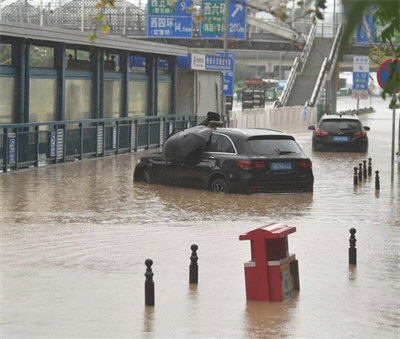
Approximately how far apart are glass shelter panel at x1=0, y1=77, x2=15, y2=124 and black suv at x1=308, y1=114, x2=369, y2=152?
46.8ft

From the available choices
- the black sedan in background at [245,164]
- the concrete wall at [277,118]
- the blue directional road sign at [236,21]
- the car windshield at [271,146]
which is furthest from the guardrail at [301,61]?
the car windshield at [271,146]

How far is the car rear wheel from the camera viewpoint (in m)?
23.2

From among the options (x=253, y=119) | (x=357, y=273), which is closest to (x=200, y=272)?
(x=357, y=273)

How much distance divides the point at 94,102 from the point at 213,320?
2528cm

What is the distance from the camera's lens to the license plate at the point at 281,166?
2286 cm

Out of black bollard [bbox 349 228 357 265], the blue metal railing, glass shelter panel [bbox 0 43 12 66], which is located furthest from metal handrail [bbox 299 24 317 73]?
black bollard [bbox 349 228 357 265]

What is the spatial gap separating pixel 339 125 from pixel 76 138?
1186 centimetres

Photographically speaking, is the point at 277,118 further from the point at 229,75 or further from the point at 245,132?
the point at 245,132

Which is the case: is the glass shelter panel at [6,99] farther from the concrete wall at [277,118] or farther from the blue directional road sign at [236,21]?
the concrete wall at [277,118]

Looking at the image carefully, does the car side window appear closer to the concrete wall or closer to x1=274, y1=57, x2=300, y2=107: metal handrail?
the concrete wall

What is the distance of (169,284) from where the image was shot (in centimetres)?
1237

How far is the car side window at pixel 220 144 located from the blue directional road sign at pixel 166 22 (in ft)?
95.0

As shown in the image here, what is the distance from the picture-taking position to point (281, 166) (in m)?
23.0

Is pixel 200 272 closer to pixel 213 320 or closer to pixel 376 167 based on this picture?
pixel 213 320
